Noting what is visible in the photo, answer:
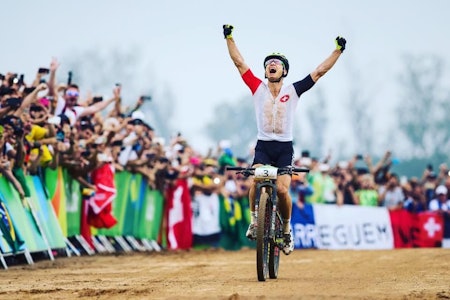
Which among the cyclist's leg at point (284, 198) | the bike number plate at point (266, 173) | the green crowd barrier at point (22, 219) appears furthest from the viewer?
the green crowd barrier at point (22, 219)

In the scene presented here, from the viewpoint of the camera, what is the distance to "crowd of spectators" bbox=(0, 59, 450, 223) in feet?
56.6

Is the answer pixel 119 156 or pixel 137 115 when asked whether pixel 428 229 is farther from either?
pixel 119 156

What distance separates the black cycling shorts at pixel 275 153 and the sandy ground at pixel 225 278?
143cm

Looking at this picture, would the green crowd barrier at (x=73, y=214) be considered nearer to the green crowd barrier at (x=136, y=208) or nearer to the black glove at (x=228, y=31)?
the green crowd barrier at (x=136, y=208)

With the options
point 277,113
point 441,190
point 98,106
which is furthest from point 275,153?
point 441,190

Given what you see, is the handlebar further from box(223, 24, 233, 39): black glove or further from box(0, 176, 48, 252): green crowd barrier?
box(0, 176, 48, 252): green crowd barrier

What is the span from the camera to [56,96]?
19.6 meters

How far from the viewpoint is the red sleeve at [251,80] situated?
13688mm

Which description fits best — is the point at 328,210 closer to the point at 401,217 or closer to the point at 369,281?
the point at 401,217

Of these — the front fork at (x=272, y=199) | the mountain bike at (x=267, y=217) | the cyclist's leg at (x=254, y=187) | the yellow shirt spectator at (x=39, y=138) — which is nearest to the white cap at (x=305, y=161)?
the yellow shirt spectator at (x=39, y=138)

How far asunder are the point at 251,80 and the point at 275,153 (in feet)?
3.15

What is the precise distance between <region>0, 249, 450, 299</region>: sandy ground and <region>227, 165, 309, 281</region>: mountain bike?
22 cm

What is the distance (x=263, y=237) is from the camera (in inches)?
494

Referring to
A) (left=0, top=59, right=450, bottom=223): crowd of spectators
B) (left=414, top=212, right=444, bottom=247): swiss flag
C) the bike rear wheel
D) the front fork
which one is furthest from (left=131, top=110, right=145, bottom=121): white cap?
(left=414, top=212, right=444, bottom=247): swiss flag
